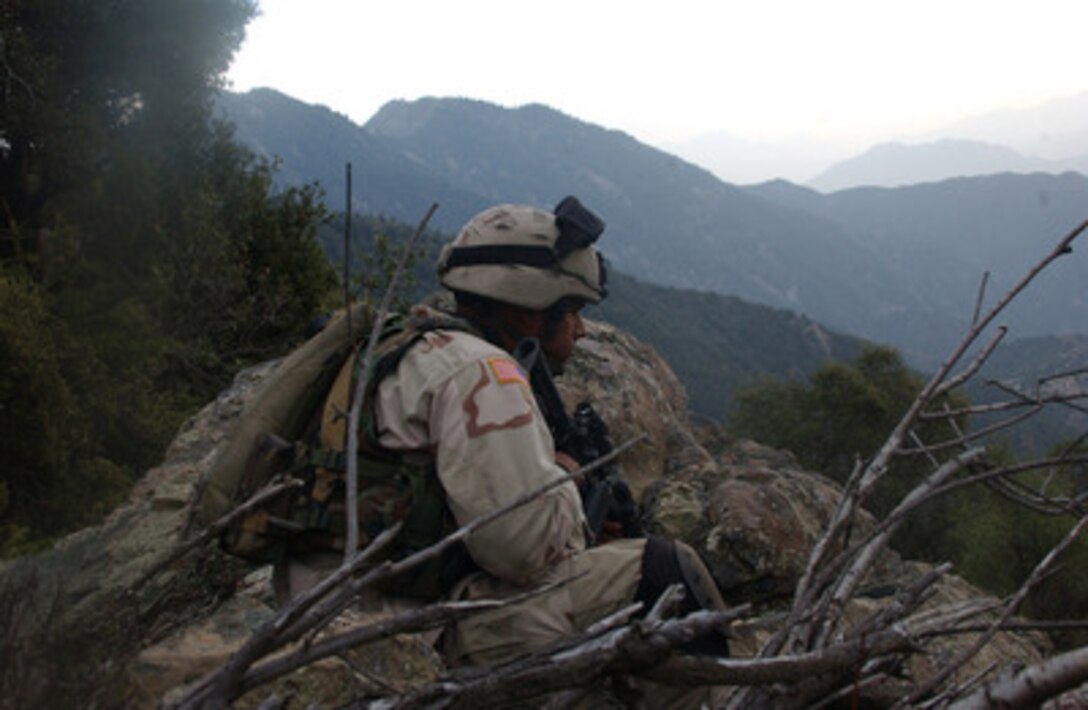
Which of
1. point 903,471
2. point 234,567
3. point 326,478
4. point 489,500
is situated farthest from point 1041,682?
point 903,471

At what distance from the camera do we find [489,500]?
7.55 feet

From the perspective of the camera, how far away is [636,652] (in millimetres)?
1329

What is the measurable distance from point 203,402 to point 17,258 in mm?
4426

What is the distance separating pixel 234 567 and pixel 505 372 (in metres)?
2.85

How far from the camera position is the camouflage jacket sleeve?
91.5 inches

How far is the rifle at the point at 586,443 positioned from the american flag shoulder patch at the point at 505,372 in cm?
43

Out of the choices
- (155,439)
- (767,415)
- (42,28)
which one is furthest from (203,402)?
(767,415)

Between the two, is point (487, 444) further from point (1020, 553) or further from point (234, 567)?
point (1020, 553)

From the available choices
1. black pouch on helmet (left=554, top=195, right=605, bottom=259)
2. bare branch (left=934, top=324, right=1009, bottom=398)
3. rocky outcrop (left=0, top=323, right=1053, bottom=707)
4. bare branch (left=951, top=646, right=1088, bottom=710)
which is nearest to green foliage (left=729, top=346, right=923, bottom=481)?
rocky outcrop (left=0, top=323, right=1053, bottom=707)

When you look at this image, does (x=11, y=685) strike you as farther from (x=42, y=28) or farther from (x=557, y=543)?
(x=42, y=28)

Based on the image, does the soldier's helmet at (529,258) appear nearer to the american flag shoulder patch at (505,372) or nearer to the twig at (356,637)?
the american flag shoulder patch at (505,372)

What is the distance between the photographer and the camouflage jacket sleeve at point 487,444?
7.63 ft

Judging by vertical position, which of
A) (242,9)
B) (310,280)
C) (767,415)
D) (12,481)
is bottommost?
(767,415)

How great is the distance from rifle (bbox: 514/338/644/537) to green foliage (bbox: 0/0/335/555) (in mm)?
8494
